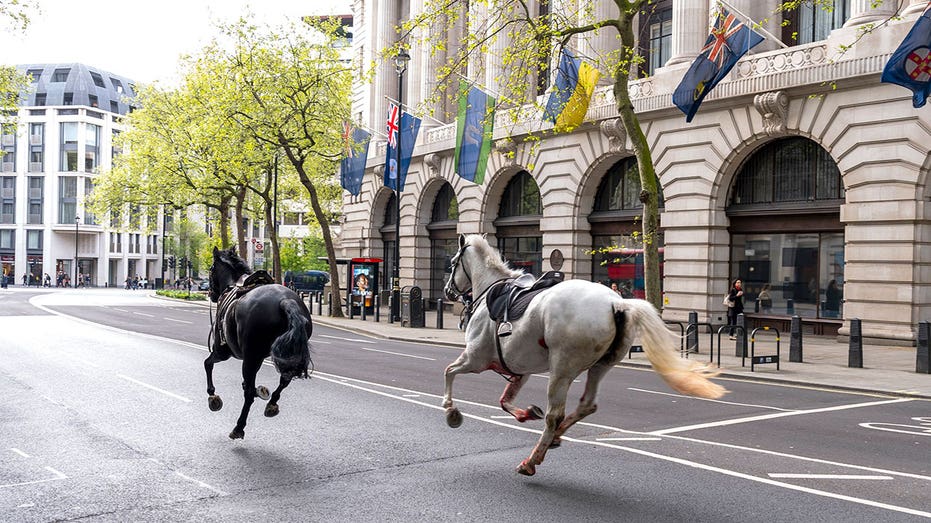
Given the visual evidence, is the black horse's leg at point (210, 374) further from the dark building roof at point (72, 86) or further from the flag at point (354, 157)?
the dark building roof at point (72, 86)

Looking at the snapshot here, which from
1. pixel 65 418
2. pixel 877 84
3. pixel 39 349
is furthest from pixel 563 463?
pixel 877 84

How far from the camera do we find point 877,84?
23.0 m

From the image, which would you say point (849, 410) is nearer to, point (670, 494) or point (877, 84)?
point (670, 494)

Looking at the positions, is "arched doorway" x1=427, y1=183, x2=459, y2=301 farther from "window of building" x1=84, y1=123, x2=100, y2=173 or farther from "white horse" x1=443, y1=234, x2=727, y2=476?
"window of building" x1=84, y1=123, x2=100, y2=173

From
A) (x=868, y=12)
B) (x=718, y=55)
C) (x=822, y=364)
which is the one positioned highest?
Result: (x=868, y=12)

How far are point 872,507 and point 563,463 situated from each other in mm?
2753

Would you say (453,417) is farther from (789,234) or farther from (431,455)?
(789,234)

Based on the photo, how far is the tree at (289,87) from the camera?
35375 millimetres

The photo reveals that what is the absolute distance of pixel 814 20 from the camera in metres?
26.9

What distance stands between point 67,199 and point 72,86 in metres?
14.6

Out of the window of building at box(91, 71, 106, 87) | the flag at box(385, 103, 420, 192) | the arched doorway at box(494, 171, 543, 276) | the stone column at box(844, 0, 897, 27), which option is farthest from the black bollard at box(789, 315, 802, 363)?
the window of building at box(91, 71, 106, 87)

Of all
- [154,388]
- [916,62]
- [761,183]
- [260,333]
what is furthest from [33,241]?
[260,333]

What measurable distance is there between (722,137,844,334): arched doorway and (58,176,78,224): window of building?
9743 cm

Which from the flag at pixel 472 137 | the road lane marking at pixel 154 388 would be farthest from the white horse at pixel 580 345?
the flag at pixel 472 137
